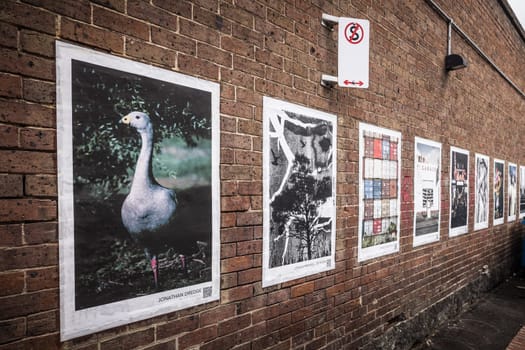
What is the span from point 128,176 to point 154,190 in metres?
0.16

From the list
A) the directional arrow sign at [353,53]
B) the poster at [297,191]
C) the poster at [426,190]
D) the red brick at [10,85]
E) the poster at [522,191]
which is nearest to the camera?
the red brick at [10,85]

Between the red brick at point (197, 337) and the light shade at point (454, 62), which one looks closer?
the red brick at point (197, 337)

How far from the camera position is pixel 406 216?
4004 millimetres

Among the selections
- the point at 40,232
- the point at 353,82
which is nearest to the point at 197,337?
the point at 40,232

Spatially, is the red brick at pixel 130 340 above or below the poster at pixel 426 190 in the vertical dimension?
below

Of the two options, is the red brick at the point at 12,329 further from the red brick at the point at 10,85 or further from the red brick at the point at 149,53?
the red brick at the point at 149,53

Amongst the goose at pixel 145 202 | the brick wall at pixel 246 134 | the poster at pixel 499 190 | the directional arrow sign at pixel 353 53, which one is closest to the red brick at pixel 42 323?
the brick wall at pixel 246 134

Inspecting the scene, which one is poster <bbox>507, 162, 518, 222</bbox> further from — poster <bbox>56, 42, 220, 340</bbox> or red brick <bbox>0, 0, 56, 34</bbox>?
red brick <bbox>0, 0, 56, 34</bbox>

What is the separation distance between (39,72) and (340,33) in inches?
91.8

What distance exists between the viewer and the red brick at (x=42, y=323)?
1423mm

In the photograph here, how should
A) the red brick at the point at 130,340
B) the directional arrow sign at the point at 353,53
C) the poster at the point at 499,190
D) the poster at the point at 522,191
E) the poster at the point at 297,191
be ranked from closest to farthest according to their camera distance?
1. the red brick at the point at 130,340
2. the poster at the point at 297,191
3. the directional arrow sign at the point at 353,53
4. the poster at the point at 499,190
5. the poster at the point at 522,191

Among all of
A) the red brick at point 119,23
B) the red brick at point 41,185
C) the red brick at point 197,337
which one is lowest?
the red brick at point 197,337

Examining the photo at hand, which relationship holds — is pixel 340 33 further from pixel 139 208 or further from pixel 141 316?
pixel 141 316

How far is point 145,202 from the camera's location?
178 cm
